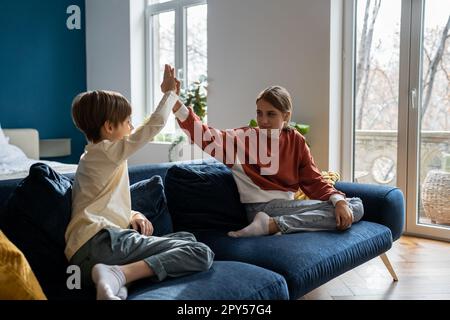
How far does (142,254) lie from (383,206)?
128cm

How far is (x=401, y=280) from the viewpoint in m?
2.33

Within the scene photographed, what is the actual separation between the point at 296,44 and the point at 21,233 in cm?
266

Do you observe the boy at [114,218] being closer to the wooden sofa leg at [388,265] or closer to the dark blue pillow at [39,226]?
the dark blue pillow at [39,226]

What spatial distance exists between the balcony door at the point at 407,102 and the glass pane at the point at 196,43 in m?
1.72

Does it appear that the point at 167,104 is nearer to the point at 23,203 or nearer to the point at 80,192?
the point at 80,192

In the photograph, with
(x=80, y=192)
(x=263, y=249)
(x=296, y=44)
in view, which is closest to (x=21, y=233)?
(x=80, y=192)

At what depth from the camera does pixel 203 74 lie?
4.68 m

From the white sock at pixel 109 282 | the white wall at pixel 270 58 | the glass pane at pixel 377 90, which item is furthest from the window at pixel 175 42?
the white sock at pixel 109 282

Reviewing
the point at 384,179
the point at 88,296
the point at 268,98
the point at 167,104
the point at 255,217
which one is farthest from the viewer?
the point at 384,179

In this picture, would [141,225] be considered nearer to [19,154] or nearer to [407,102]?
[407,102]

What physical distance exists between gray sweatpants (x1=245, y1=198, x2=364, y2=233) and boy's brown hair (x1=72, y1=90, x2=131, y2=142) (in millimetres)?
812

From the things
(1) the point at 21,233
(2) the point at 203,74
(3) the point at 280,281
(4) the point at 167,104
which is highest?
(2) the point at 203,74

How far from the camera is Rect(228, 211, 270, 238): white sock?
1870 millimetres

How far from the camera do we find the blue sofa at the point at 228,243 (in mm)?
1335
